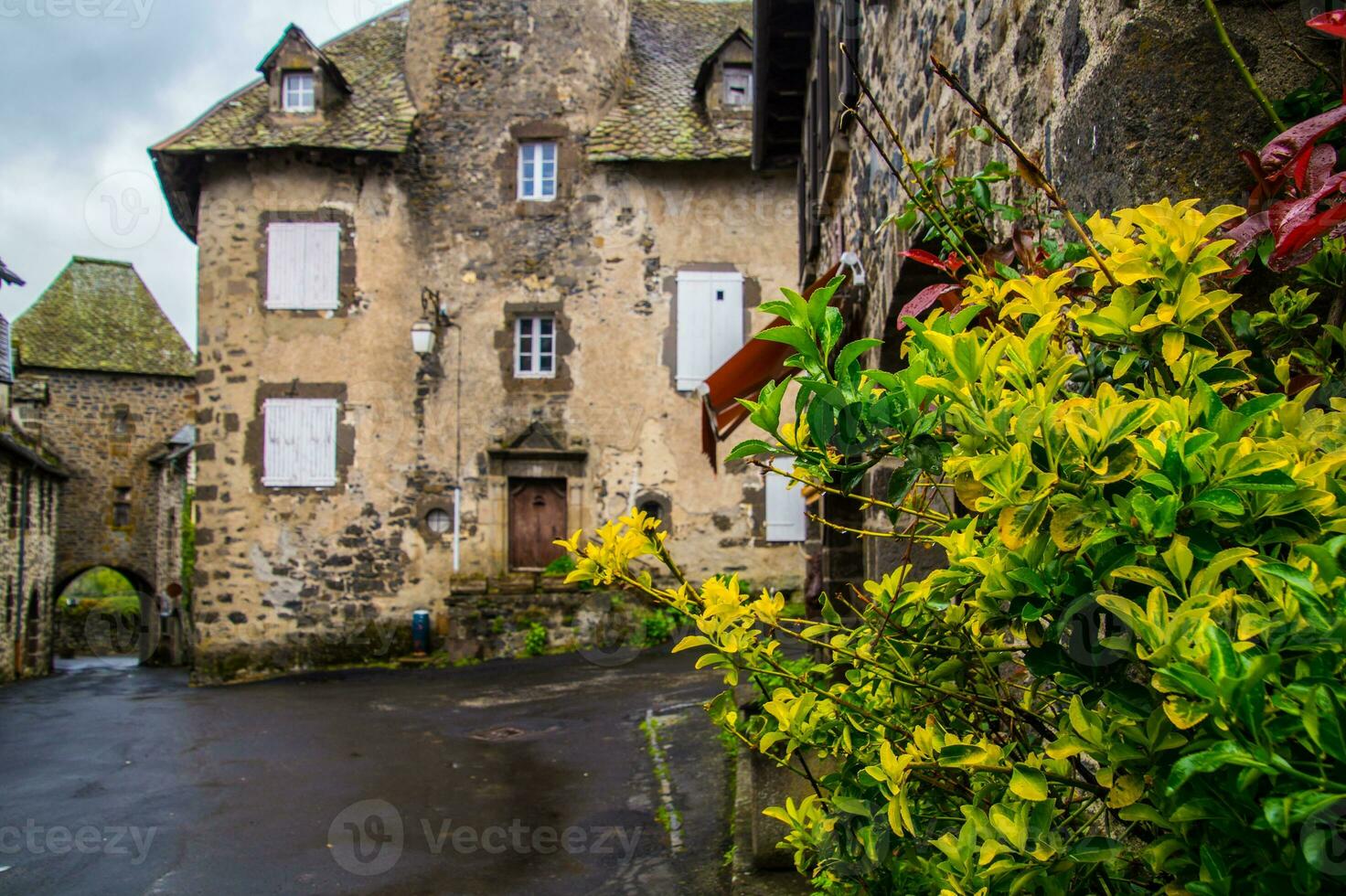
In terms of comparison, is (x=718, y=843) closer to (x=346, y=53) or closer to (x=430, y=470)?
(x=430, y=470)

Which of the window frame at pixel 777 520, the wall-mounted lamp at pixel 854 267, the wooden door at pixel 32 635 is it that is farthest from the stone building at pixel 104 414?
the wall-mounted lamp at pixel 854 267

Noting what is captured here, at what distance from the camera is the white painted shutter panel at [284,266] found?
15375mm

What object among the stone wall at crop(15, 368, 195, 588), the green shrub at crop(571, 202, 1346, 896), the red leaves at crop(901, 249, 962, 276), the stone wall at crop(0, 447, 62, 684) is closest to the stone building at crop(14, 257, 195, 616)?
the stone wall at crop(15, 368, 195, 588)

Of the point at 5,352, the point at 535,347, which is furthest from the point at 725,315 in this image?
the point at 5,352

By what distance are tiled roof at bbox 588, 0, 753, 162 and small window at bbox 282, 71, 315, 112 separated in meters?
4.48

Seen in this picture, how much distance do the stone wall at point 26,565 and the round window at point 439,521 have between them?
9993mm

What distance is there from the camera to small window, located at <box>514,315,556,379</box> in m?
15.6

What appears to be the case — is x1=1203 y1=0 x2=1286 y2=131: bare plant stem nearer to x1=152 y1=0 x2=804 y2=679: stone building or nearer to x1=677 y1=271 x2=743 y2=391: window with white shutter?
x1=152 y1=0 x2=804 y2=679: stone building

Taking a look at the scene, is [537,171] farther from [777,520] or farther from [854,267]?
[854,267]

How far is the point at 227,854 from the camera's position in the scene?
19.0 ft

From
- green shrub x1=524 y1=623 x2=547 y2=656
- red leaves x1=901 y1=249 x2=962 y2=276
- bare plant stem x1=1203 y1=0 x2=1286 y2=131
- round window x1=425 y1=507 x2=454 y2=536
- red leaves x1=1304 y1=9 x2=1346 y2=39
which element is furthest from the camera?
round window x1=425 y1=507 x2=454 y2=536

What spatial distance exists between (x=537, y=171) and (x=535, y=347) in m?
2.78

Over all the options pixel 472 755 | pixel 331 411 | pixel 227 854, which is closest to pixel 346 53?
pixel 331 411

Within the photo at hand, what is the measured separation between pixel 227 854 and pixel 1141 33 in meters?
6.05
